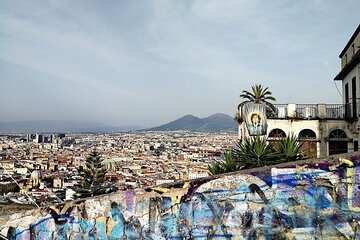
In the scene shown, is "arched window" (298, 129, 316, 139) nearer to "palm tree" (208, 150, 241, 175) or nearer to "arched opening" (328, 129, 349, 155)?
"arched opening" (328, 129, 349, 155)

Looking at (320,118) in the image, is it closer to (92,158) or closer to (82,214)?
(82,214)

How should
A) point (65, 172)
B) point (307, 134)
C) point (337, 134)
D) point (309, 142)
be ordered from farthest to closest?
point (65, 172), point (307, 134), point (309, 142), point (337, 134)

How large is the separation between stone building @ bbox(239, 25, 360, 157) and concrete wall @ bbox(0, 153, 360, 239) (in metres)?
11.0

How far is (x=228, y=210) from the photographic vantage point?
220 inches

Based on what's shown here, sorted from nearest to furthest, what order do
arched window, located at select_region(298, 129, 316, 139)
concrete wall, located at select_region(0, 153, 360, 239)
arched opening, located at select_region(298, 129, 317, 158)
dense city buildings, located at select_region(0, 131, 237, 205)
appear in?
concrete wall, located at select_region(0, 153, 360, 239), dense city buildings, located at select_region(0, 131, 237, 205), arched opening, located at select_region(298, 129, 317, 158), arched window, located at select_region(298, 129, 316, 139)

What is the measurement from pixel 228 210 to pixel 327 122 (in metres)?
12.8

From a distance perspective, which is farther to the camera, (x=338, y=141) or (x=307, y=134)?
(x=307, y=134)

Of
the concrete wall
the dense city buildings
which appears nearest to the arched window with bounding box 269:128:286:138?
the dense city buildings

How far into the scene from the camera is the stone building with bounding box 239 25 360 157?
15.7 metres

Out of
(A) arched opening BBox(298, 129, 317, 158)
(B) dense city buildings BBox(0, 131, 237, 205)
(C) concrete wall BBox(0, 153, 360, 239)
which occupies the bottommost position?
(B) dense city buildings BBox(0, 131, 237, 205)

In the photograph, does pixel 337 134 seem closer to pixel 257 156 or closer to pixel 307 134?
pixel 307 134

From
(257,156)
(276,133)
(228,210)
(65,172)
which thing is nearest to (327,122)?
(276,133)

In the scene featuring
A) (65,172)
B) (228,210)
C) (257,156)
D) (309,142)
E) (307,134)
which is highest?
(307,134)

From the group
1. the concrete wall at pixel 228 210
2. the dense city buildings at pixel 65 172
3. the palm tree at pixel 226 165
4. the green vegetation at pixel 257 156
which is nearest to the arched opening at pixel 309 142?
the dense city buildings at pixel 65 172
